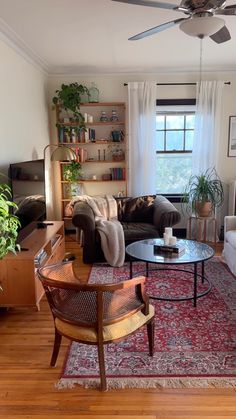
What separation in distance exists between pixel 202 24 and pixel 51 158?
2905mm

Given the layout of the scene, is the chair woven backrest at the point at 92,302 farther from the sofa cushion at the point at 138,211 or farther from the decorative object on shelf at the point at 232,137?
the decorative object on shelf at the point at 232,137

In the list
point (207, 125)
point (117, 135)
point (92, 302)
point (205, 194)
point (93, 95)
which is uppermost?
point (93, 95)

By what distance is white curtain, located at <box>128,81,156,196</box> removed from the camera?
4.92m

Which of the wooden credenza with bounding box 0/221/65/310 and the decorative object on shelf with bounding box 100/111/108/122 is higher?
the decorative object on shelf with bounding box 100/111/108/122

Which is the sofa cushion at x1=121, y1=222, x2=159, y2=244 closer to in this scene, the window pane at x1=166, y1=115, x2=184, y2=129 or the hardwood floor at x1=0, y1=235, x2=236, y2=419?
the window pane at x1=166, y1=115, x2=184, y2=129

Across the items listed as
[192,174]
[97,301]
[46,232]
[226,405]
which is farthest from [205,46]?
[226,405]

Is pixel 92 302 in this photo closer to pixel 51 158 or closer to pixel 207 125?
pixel 51 158

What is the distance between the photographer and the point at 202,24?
2045 millimetres

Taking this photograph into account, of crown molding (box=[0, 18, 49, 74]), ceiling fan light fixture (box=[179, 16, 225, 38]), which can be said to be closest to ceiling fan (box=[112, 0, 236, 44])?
ceiling fan light fixture (box=[179, 16, 225, 38])

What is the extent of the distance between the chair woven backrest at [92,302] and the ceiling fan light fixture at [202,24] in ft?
5.43

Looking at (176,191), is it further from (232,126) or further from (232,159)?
(232,126)


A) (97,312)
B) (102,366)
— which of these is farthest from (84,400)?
(97,312)

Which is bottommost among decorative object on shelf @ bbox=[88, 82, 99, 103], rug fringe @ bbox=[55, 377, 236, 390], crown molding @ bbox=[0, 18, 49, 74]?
rug fringe @ bbox=[55, 377, 236, 390]

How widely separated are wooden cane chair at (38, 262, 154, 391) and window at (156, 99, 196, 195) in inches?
138
